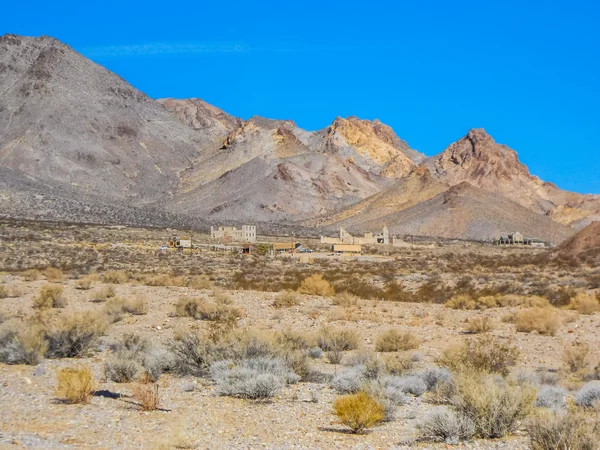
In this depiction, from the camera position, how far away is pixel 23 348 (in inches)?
550

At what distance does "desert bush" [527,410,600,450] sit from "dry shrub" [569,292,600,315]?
643 inches

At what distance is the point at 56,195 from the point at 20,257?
78.9 meters

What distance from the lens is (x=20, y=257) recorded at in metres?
49.8

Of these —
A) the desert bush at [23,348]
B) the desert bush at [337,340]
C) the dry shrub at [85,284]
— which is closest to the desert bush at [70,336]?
the desert bush at [23,348]

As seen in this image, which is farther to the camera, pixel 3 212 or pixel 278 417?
pixel 3 212

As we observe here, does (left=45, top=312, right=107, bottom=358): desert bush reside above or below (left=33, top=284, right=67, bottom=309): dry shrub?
below

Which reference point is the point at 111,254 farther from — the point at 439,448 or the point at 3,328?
the point at 439,448

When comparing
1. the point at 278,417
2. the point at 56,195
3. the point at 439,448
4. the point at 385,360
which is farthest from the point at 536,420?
the point at 56,195

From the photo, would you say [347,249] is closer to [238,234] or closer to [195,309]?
[238,234]

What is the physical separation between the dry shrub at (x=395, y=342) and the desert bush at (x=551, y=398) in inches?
212

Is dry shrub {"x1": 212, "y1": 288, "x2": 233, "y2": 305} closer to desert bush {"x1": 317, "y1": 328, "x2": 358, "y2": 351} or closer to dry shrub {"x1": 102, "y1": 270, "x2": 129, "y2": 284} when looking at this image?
dry shrub {"x1": 102, "y1": 270, "x2": 129, "y2": 284}

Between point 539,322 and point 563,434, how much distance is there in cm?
1241

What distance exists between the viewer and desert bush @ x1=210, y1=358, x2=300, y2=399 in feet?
37.3

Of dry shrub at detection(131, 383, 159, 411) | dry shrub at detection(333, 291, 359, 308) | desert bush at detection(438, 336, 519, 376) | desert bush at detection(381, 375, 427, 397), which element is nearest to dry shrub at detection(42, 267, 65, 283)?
dry shrub at detection(333, 291, 359, 308)
